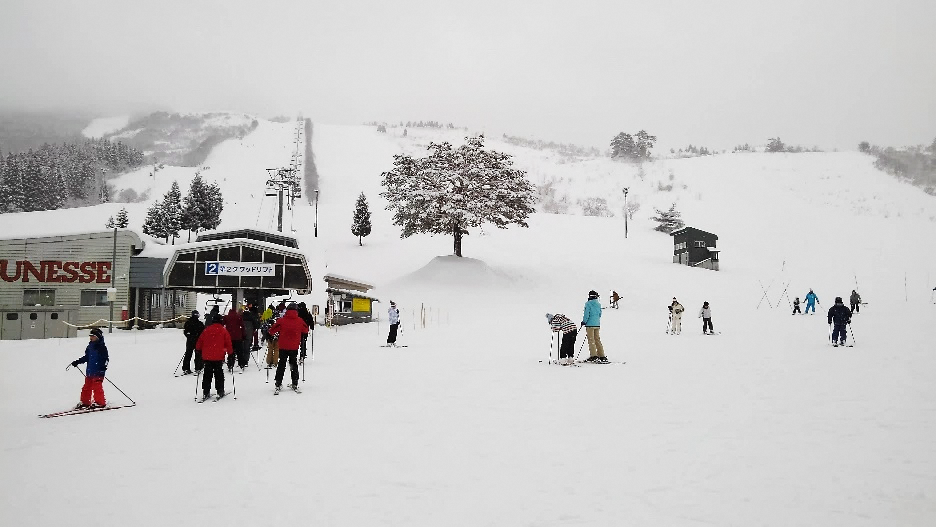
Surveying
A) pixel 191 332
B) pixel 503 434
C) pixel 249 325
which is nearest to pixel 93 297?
pixel 249 325

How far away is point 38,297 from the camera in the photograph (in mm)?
31109

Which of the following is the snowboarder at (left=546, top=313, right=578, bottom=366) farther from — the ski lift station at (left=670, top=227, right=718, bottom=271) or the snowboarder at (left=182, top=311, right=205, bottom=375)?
the ski lift station at (left=670, top=227, right=718, bottom=271)

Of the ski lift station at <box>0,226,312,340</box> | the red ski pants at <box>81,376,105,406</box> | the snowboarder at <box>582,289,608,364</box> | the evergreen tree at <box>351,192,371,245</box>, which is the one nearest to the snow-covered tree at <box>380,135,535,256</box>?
the ski lift station at <box>0,226,312,340</box>


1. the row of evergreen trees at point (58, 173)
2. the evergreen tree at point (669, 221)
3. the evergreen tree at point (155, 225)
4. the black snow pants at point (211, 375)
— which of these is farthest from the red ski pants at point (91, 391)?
the evergreen tree at point (669, 221)

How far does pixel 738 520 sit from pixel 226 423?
7.46 m

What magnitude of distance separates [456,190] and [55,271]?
26.3 m

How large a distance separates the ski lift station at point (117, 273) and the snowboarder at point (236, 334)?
1513cm

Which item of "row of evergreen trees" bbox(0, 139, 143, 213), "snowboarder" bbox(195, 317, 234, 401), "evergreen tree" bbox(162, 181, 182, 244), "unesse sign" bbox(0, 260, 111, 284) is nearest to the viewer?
"snowboarder" bbox(195, 317, 234, 401)

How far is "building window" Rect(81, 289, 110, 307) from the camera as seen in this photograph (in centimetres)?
3183

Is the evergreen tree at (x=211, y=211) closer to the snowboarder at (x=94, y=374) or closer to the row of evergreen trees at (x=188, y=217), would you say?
the row of evergreen trees at (x=188, y=217)

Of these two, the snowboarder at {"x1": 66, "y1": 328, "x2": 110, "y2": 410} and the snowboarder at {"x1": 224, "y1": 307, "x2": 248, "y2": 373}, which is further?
the snowboarder at {"x1": 224, "y1": 307, "x2": 248, "y2": 373}

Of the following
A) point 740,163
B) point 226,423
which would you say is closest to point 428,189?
point 226,423

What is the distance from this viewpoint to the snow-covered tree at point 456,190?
40.3m

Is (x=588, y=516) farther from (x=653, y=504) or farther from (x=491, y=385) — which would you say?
(x=491, y=385)
